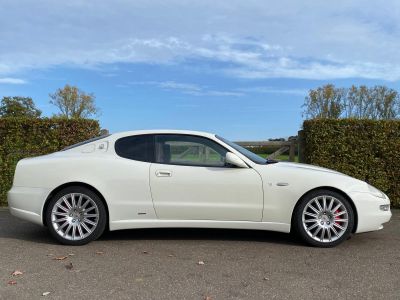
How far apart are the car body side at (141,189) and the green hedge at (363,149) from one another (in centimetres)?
297

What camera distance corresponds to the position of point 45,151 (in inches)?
355

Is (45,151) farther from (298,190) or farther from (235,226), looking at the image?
(298,190)

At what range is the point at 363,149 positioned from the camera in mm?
8805

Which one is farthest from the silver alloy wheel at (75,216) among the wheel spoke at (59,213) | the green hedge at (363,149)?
the green hedge at (363,149)

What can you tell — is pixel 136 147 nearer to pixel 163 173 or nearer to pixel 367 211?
pixel 163 173

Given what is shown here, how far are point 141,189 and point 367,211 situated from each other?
111 inches

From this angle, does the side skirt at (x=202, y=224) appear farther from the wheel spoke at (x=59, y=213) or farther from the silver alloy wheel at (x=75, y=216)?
the wheel spoke at (x=59, y=213)

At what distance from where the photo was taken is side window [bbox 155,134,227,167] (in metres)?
5.90

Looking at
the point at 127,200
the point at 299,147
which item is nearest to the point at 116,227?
the point at 127,200

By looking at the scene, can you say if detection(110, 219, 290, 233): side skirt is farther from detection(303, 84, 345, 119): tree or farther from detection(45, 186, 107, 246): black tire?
detection(303, 84, 345, 119): tree

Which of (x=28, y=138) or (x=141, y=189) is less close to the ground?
(x=28, y=138)

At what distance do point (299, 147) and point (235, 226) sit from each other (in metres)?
4.20

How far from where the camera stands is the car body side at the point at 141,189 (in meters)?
5.76

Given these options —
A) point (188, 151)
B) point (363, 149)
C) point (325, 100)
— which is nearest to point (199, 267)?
point (188, 151)
